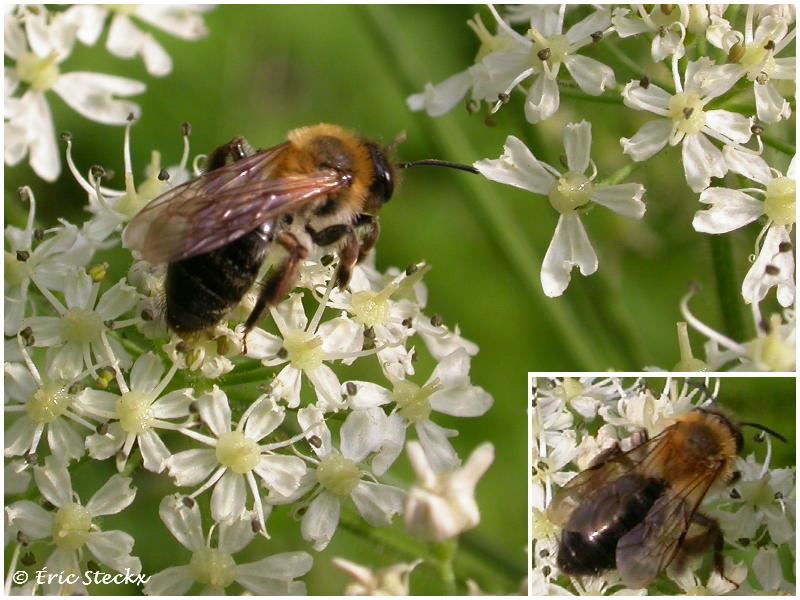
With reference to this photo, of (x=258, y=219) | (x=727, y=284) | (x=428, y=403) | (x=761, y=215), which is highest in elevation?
(x=761, y=215)

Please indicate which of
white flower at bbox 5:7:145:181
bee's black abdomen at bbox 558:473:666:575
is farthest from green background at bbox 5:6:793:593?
bee's black abdomen at bbox 558:473:666:575

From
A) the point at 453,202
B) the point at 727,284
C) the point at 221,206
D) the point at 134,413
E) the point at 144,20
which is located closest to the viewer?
the point at 221,206

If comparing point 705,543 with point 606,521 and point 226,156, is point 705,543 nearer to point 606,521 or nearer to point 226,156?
point 606,521

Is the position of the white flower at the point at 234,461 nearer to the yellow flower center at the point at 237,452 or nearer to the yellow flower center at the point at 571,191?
the yellow flower center at the point at 237,452

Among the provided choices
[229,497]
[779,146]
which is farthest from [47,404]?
[779,146]

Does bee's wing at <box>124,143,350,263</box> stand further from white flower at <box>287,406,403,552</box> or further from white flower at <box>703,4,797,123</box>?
white flower at <box>703,4,797,123</box>
